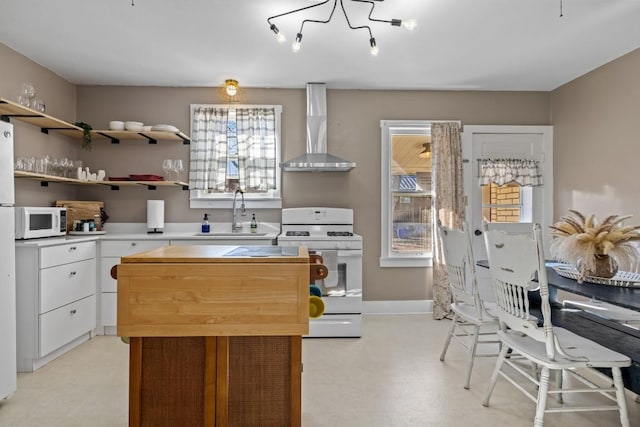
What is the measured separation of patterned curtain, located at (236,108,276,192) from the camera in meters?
4.39

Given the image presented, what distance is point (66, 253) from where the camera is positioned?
3.21 m

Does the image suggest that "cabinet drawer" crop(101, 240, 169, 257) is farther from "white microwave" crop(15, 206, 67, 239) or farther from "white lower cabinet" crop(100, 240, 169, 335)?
"white microwave" crop(15, 206, 67, 239)

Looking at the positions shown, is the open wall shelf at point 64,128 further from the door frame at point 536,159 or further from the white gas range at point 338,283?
the door frame at point 536,159

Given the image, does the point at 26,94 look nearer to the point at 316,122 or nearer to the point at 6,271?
A: the point at 6,271

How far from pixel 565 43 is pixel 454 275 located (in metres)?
2.17

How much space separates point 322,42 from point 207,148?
1785 mm

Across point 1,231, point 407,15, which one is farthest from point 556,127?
point 1,231

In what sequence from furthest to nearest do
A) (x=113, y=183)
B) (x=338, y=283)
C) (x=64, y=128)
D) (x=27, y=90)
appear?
(x=113, y=183) < (x=64, y=128) < (x=338, y=283) < (x=27, y=90)

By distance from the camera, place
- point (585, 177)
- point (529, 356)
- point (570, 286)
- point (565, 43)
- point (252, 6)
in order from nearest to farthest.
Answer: point (529, 356) < point (570, 286) < point (252, 6) < point (565, 43) < point (585, 177)

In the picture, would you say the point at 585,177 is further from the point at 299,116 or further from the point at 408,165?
the point at 299,116

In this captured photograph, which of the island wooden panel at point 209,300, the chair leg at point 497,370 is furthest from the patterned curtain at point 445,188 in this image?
the island wooden panel at point 209,300

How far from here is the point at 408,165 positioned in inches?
179

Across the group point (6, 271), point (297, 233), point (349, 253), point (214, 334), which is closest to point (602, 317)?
point (349, 253)

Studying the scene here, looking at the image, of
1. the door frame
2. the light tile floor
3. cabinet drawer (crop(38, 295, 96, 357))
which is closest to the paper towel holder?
cabinet drawer (crop(38, 295, 96, 357))
